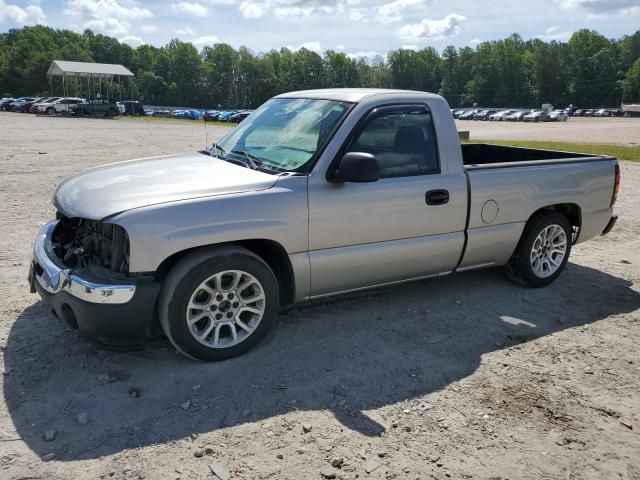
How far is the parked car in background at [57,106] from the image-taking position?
4769 cm

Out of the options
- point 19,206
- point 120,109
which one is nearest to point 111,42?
point 120,109

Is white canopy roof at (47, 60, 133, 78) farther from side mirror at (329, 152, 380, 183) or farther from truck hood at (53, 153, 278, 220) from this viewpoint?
side mirror at (329, 152, 380, 183)

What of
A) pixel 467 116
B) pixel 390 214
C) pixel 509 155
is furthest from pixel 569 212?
pixel 467 116

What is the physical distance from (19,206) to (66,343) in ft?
17.4

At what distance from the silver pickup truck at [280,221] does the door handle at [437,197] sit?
1cm

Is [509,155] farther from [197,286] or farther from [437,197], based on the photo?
[197,286]

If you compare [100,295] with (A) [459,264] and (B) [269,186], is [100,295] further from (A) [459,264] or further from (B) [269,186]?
Answer: (A) [459,264]

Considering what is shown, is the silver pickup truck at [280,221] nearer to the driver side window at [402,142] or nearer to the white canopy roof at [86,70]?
the driver side window at [402,142]

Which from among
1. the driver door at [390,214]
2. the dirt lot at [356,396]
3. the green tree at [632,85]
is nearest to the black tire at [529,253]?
the dirt lot at [356,396]

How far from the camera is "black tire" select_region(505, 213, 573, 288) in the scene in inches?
219

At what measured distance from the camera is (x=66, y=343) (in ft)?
13.7

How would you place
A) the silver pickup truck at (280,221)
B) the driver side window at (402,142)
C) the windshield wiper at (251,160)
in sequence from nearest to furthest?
the silver pickup truck at (280,221) → the windshield wiper at (251,160) → the driver side window at (402,142)

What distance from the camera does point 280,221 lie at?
13.2ft

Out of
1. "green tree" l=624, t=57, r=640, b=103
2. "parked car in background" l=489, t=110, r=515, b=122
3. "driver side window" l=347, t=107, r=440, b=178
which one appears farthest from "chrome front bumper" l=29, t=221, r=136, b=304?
"green tree" l=624, t=57, r=640, b=103
